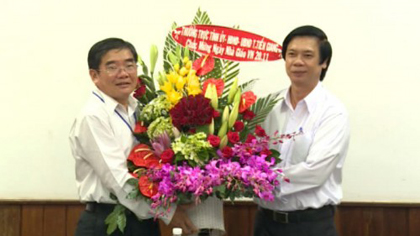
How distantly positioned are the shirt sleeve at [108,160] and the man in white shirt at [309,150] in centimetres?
53

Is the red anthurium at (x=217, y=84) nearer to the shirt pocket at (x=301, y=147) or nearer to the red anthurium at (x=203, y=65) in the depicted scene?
the red anthurium at (x=203, y=65)

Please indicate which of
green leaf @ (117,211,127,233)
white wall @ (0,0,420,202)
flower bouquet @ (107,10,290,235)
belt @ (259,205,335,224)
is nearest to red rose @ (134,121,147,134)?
flower bouquet @ (107,10,290,235)

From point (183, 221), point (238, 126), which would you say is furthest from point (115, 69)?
point (183, 221)

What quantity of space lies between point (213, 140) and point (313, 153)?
48cm

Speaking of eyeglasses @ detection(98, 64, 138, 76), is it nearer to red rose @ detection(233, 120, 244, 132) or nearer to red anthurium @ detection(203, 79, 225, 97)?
red anthurium @ detection(203, 79, 225, 97)

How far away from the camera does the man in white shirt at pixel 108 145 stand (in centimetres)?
229

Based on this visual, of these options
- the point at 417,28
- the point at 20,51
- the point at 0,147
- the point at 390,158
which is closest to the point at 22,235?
the point at 0,147

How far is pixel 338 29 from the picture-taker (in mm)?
3053

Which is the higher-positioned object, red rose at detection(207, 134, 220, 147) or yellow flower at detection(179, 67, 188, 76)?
yellow flower at detection(179, 67, 188, 76)

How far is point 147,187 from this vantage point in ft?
7.23

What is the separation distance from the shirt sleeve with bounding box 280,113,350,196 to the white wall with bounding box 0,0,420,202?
669 mm

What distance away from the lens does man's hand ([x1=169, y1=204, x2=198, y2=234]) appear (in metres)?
2.32

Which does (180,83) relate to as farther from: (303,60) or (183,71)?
(303,60)

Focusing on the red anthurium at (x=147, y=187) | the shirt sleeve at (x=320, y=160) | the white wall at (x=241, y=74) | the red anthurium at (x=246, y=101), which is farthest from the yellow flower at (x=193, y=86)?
the white wall at (x=241, y=74)
